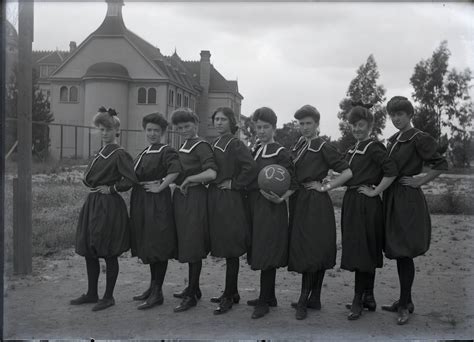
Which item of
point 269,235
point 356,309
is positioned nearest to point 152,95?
point 269,235

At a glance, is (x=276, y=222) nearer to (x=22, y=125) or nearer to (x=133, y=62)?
(x=133, y=62)

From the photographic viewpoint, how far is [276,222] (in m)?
4.68

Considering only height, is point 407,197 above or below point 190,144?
below

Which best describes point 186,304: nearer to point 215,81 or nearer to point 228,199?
point 228,199

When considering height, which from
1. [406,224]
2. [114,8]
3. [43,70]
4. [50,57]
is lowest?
[406,224]

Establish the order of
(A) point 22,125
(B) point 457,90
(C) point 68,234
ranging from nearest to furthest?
(B) point 457,90
(A) point 22,125
(C) point 68,234

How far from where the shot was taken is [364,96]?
518 cm

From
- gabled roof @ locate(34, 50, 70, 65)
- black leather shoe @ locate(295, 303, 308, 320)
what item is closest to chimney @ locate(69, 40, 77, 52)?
gabled roof @ locate(34, 50, 70, 65)

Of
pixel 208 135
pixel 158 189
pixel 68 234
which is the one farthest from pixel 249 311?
pixel 68 234

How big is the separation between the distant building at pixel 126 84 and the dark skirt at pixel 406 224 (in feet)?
5.78

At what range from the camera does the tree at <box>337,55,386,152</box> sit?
5.02 metres

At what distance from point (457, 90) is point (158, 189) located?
3.11m

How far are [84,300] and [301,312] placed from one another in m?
2.09

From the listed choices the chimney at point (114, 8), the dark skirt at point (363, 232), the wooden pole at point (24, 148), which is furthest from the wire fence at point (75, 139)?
the dark skirt at point (363, 232)
